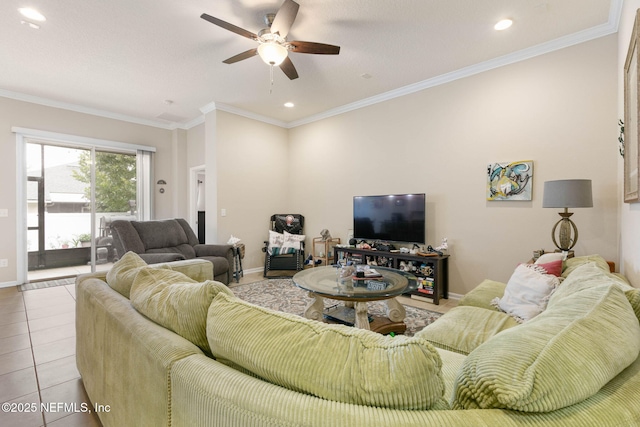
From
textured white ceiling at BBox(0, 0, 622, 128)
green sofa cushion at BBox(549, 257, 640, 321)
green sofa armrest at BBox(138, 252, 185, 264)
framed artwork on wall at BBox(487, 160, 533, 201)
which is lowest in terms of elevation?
green sofa armrest at BBox(138, 252, 185, 264)

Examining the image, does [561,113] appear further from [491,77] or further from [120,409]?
[120,409]

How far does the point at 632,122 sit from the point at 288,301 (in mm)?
3362

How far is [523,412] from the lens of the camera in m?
0.59

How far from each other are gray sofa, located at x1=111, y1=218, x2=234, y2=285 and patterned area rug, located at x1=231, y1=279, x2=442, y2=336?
444 mm

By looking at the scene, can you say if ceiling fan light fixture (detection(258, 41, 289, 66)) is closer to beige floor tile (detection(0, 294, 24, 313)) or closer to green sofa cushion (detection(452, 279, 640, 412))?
green sofa cushion (detection(452, 279, 640, 412))

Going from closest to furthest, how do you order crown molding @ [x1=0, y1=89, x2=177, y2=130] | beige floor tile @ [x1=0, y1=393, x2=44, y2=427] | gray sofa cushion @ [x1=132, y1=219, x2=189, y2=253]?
1. beige floor tile @ [x1=0, y1=393, x2=44, y2=427]
2. gray sofa cushion @ [x1=132, y1=219, x2=189, y2=253]
3. crown molding @ [x1=0, y1=89, x2=177, y2=130]

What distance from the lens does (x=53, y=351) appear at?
2418 millimetres

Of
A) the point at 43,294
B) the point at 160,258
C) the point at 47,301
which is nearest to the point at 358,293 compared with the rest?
the point at 160,258

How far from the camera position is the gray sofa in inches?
152

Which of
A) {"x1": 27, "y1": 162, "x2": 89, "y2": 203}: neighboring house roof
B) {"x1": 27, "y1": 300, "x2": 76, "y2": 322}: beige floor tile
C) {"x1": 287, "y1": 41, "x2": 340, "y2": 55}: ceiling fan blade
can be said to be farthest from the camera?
{"x1": 27, "y1": 162, "x2": 89, "y2": 203}: neighboring house roof

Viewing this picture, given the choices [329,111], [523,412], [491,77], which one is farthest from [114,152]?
[523,412]

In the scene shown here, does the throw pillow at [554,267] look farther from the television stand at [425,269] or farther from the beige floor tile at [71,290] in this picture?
the beige floor tile at [71,290]

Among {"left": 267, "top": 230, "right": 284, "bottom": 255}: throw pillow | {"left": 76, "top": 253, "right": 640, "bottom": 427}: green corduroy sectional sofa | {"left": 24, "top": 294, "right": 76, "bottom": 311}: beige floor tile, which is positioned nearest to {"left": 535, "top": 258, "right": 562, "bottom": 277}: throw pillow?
{"left": 76, "top": 253, "right": 640, "bottom": 427}: green corduroy sectional sofa

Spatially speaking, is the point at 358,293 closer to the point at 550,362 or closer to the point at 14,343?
the point at 550,362
